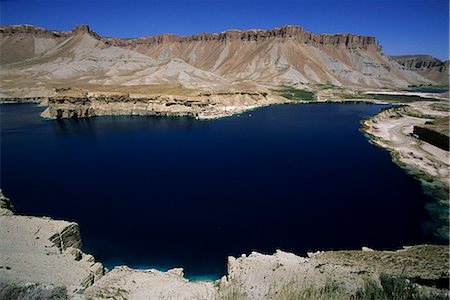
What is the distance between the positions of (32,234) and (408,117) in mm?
126145

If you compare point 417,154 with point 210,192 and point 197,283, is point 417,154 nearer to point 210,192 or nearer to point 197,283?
point 210,192

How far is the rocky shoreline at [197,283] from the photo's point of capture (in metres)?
18.4

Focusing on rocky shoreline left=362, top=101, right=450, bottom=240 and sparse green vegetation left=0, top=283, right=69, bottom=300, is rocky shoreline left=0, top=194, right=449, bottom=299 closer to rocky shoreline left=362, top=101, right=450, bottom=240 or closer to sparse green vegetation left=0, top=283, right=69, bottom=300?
sparse green vegetation left=0, top=283, right=69, bottom=300

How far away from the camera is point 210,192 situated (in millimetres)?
46719

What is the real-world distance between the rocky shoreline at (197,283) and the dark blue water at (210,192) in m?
6.62

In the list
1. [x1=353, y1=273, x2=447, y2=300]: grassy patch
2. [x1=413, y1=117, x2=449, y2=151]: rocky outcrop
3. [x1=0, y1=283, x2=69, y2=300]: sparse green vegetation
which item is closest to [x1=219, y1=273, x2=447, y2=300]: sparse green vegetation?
[x1=353, y1=273, x2=447, y2=300]: grassy patch

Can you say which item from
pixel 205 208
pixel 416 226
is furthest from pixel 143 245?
pixel 416 226

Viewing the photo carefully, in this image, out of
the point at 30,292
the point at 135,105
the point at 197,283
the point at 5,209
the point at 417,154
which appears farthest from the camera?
the point at 135,105

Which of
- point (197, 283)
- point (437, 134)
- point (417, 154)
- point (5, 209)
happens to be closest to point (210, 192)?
point (197, 283)

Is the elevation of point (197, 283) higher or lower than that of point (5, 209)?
lower

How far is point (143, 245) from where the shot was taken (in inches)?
1320

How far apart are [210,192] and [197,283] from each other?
23.7 m

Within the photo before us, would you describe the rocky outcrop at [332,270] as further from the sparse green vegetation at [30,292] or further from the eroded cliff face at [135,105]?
the eroded cliff face at [135,105]

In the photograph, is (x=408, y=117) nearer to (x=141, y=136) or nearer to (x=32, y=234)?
(x=141, y=136)
